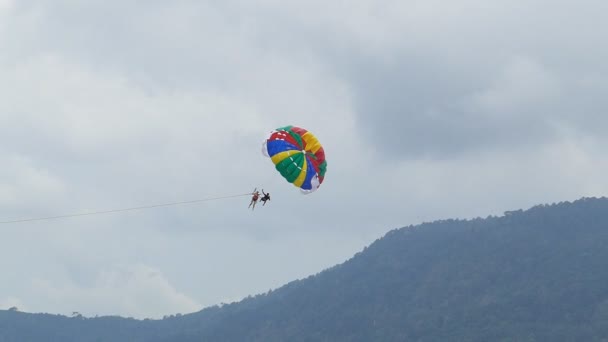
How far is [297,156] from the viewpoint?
76000 millimetres

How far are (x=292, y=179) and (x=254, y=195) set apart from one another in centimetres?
399

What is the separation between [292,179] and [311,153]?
8.79ft

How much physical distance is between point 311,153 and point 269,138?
11.7ft

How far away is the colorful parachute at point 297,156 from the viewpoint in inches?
2980

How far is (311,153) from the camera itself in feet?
251

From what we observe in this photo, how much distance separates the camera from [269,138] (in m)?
76.5

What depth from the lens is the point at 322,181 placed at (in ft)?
253

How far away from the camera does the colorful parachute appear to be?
Answer: 75.7 m

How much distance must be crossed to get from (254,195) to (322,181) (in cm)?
668

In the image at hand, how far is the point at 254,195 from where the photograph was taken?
73125 millimetres

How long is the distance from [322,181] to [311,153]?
250cm

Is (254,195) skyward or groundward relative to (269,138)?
groundward
